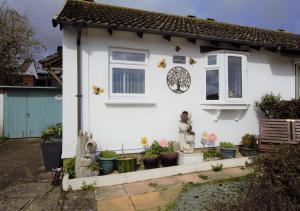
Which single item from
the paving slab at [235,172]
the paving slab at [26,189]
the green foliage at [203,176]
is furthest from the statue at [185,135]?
the paving slab at [26,189]

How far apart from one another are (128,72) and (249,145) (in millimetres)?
4603

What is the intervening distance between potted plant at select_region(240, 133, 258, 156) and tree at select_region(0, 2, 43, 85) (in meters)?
18.8

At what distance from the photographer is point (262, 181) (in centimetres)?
376

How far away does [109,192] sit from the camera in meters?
5.12

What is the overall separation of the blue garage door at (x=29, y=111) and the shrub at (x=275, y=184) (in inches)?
467

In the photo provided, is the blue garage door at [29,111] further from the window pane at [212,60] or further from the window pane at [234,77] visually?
the window pane at [234,77]

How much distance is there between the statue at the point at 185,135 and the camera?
7.06m

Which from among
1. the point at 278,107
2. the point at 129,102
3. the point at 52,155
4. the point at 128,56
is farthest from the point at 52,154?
the point at 278,107

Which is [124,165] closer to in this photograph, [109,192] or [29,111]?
[109,192]

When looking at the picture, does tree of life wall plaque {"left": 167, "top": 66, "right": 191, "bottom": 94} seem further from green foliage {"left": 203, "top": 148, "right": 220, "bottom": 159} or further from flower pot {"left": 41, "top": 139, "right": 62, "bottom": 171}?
flower pot {"left": 41, "top": 139, "right": 62, "bottom": 171}

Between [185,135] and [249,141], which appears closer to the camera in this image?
[185,135]

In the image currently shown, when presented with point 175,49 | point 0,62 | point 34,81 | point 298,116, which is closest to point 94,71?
point 175,49

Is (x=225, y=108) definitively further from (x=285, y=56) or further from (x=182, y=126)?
(x=285, y=56)

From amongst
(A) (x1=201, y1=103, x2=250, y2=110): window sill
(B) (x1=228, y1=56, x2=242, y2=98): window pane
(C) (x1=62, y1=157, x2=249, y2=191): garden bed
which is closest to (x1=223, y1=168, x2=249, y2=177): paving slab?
(C) (x1=62, y1=157, x2=249, y2=191): garden bed
